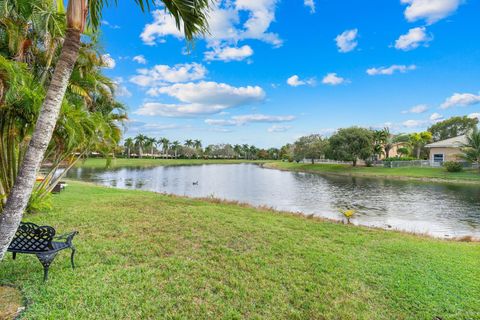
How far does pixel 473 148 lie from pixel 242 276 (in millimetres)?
35712

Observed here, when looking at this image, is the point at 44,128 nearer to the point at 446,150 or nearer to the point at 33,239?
the point at 33,239

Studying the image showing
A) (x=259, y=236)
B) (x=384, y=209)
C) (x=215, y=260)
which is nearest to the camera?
(x=215, y=260)

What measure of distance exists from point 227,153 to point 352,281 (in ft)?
343

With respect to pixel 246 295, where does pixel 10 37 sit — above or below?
above

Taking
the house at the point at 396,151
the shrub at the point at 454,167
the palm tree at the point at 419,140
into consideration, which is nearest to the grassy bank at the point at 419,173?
the shrub at the point at 454,167

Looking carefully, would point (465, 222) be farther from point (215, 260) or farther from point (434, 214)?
point (215, 260)

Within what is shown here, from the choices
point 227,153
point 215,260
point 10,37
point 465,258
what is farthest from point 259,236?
point 227,153

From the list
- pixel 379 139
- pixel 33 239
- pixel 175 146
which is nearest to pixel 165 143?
pixel 175 146

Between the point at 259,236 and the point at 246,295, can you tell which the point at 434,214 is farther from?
the point at 246,295

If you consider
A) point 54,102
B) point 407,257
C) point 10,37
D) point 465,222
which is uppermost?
point 10,37

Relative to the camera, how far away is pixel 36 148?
8.11 ft

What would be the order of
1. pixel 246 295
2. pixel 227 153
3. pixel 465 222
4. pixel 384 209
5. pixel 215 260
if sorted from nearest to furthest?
pixel 246 295 < pixel 215 260 < pixel 465 222 < pixel 384 209 < pixel 227 153

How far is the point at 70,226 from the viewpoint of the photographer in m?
6.34

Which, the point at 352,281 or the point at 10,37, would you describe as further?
the point at 10,37
